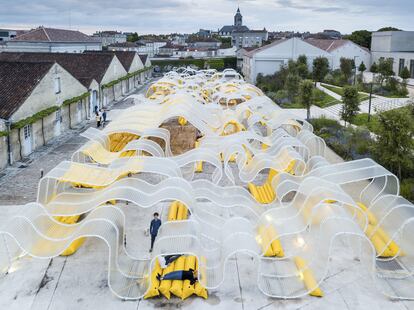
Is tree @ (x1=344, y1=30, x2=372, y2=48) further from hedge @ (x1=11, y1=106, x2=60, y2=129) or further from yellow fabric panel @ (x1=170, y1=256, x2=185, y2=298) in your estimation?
yellow fabric panel @ (x1=170, y1=256, x2=185, y2=298)

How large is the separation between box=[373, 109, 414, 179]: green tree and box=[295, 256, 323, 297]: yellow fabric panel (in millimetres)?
7372

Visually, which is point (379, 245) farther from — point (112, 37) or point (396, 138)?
point (112, 37)

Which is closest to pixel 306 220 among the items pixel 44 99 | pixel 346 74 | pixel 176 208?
pixel 176 208

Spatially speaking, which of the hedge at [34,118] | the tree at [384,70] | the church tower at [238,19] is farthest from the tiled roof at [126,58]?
the church tower at [238,19]

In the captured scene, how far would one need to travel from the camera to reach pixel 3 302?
1033 cm

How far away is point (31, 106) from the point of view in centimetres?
2331

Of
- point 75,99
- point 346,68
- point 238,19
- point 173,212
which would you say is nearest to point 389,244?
point 173,212

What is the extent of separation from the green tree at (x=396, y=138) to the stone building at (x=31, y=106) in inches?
603

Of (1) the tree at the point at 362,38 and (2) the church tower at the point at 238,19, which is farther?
(2) the church tower at the point at 238,19

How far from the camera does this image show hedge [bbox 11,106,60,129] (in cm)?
2099

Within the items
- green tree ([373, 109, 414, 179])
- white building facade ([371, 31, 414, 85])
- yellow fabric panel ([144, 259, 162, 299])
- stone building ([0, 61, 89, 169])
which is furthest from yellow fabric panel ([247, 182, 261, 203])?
white building facade ([371, 31, 414, 85])

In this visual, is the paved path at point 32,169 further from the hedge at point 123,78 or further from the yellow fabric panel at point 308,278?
the hedge at point 123,78

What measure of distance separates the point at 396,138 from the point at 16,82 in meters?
18.4

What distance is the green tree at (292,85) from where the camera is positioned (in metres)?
38.7
